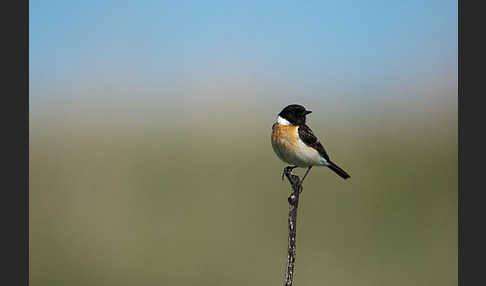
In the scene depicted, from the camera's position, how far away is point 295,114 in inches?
196

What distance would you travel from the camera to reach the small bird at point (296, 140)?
4.90m

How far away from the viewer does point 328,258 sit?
6.47 meters

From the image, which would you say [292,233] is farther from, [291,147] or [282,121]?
[282,121]

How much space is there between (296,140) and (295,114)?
0.74 feet

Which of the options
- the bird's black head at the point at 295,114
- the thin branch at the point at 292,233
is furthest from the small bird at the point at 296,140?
the thin branch at the point at 292,233

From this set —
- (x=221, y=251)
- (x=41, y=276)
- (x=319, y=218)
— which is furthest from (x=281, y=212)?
(x=41, y=276)

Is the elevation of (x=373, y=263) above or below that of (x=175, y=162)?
below

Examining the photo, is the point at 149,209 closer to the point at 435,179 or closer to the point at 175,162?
the point at 175,162

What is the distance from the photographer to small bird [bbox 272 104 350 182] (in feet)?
16.1

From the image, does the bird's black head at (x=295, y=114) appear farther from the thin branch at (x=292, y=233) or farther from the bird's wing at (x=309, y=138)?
the thin branch at (x=292, y=233)

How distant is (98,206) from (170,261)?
1.27m

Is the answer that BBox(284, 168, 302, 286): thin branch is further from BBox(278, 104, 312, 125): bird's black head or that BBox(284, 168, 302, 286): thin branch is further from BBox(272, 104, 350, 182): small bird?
BBox(278, 104, 312, 125): bird's black head

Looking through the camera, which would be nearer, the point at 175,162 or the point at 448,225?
the point at 448,225

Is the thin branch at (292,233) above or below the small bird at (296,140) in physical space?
below
